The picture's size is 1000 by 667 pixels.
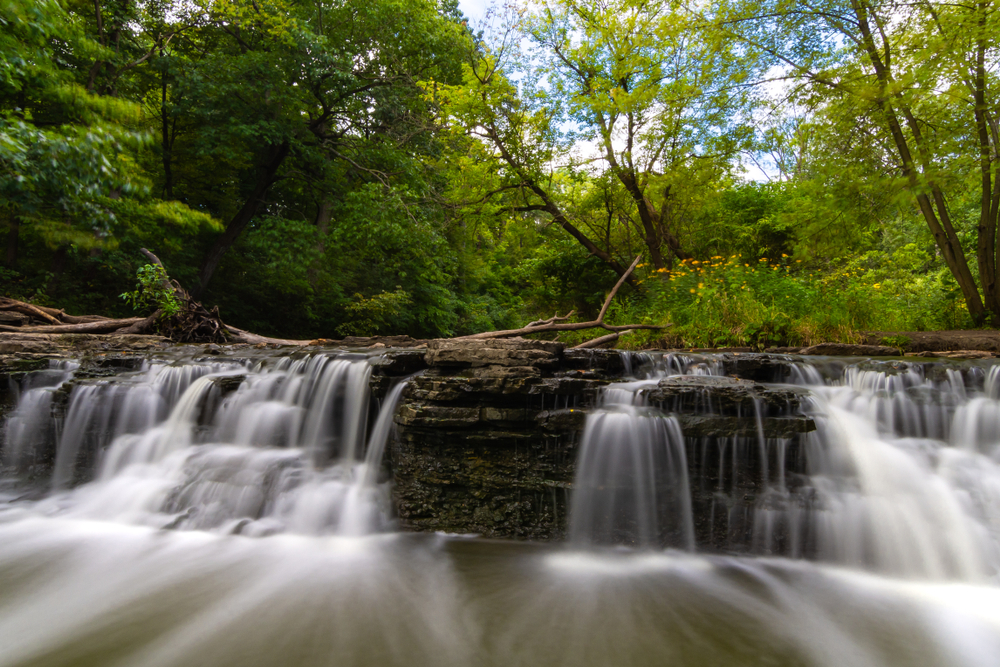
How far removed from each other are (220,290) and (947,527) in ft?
52.0

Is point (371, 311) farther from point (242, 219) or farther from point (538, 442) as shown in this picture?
point (538, 442)

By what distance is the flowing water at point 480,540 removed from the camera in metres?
2.43

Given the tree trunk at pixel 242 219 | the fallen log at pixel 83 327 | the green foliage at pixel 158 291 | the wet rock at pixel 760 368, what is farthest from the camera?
the tree trunk at pixel 242 219

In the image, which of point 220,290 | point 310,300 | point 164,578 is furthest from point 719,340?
point 220,290

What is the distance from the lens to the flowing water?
95.6 inches

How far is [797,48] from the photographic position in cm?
869

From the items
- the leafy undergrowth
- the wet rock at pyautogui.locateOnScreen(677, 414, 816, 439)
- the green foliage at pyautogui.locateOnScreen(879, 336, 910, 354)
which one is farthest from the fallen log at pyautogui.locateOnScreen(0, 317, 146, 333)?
the green foliage at pyautogui.locateOnScreen(879, 336, 910, 354)

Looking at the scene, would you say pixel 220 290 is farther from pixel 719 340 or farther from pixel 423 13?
pixel 719 340

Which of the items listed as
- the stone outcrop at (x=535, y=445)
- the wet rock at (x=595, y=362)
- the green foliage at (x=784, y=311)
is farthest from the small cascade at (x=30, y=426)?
the green foliage at (x=784, y=311)

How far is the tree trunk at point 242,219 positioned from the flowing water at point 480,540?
7398 millimetres

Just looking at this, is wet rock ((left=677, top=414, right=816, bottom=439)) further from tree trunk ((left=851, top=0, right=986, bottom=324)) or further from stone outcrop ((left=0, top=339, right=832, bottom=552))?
tree trunk ((left=851, top=0, right=986, bottom=324))

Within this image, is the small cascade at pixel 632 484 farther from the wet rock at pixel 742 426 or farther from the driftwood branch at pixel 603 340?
the driftwood branch at pixel 603 340

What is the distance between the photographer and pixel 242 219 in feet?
41.2

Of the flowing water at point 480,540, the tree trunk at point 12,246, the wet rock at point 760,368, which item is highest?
the tree trunk at point 12,246
